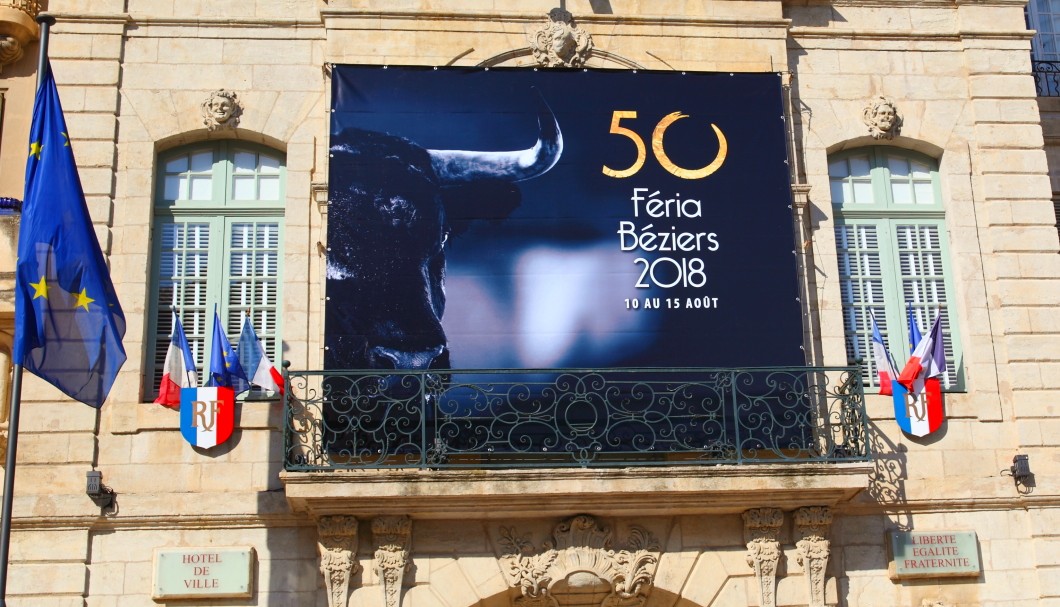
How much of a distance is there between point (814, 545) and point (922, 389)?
1763 millimetres

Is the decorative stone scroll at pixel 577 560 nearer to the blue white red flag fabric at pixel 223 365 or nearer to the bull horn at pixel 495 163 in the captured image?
the blue white red flag fabric at pixel 223 365

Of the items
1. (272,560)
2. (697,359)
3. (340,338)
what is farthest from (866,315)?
(272,560)

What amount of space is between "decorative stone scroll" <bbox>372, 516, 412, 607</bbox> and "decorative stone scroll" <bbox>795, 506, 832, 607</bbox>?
10.5 feet

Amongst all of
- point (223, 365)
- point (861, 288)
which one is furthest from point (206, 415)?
point (861, 288)

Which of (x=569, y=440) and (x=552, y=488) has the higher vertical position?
(x=569, y=440)

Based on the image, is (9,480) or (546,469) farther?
(546,469)

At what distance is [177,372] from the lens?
12.2 m

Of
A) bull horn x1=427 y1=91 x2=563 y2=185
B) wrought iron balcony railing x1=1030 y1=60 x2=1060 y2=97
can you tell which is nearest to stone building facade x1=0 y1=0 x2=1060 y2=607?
bull horn x1=427 y1=91 x2=563 y2=185

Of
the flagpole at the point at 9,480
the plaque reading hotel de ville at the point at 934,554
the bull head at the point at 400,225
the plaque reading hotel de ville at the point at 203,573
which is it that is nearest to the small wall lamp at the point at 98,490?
the plaque reading hotel de ville at the point at 203,573

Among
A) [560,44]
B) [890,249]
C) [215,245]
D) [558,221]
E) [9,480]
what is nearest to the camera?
[9,480]

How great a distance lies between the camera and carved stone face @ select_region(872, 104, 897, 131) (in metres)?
13.4

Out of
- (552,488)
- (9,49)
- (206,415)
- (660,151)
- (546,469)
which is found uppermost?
(9,49)

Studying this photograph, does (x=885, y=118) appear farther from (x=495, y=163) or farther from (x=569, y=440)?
(x=569, y=440)

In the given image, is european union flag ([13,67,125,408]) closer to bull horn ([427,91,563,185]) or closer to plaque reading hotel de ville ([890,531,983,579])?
bull horn ([427,91,563,185])
